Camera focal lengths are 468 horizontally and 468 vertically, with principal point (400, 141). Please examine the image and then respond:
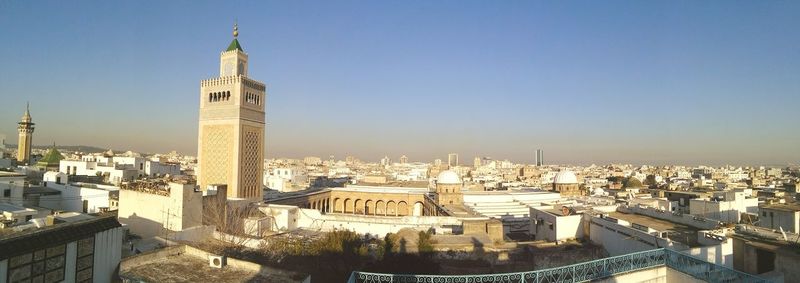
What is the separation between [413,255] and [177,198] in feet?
24.6

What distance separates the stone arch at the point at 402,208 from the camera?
3434cm

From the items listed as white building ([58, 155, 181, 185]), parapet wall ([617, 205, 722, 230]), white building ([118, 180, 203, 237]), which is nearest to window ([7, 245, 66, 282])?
white building ([118, 180, 203, 237])

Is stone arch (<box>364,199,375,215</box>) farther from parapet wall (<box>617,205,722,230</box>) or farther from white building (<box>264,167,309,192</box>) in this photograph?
parapet wall (<box>617,205,722,230</box>)

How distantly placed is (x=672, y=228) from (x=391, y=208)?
22230mm

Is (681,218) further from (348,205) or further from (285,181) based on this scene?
(285,181)

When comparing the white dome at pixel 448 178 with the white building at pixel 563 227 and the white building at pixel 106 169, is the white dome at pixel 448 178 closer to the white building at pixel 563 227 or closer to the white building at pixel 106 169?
the white building at pixel 563 227

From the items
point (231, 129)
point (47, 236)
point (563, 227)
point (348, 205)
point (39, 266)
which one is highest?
point (231, 129)

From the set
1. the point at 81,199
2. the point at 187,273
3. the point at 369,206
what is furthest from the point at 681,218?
the point at 81,199

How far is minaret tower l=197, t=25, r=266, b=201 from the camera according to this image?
2181cm

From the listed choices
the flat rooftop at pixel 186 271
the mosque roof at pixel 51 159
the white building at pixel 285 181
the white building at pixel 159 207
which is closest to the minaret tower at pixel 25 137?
the mosque roof at pixel 51 159

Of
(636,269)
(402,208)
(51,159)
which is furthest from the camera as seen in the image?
(402,208)

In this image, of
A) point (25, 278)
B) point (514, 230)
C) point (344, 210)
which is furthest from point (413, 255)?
point (344, 210)

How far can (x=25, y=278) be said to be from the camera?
20.9ft

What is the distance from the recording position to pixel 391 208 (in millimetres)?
34906
